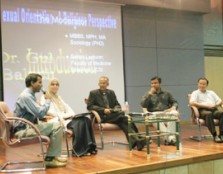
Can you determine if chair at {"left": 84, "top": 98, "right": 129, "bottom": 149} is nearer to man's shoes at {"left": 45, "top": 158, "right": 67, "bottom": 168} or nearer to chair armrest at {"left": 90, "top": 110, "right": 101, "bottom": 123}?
chair armrest at {"left": 90, "top": 110, "right": 101, "bottom": 123}

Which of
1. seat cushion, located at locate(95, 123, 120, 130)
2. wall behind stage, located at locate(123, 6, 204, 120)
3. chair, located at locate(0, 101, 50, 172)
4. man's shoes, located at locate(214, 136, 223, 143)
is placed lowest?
man's shoes, located at locate(214, 136, 223, 143)

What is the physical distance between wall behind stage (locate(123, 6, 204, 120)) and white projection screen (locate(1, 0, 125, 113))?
0.92 feet

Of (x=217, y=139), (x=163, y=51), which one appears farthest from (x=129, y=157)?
(x=163, y=51)

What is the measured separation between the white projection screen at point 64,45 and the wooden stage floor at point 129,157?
1.61m

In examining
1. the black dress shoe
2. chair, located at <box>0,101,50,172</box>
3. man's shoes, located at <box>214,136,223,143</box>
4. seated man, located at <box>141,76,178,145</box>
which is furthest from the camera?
seated man, located at <box>141,76,178,145</box>

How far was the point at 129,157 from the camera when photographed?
387 centimetres

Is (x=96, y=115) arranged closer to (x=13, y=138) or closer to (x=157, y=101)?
(x=157, y=101)

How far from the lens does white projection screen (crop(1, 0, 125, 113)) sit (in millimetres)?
5770

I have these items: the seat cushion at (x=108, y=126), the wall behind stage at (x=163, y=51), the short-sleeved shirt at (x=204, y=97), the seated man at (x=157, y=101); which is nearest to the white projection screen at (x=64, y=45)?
the wall behind stage at (x=163, y=51)

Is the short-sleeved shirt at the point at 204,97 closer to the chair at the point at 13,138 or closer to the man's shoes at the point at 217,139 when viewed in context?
the man's shoes at the point at 217,139

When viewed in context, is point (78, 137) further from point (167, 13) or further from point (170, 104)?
point (167, 13)

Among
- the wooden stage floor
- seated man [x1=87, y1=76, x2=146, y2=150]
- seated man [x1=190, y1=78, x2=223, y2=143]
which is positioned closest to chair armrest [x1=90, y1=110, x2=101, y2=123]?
seated man [x1=87, y1=76, x2=146, y2=150]

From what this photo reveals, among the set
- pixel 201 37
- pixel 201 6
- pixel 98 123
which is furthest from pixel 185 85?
pixel 98 123

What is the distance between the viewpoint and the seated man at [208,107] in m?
4.77
